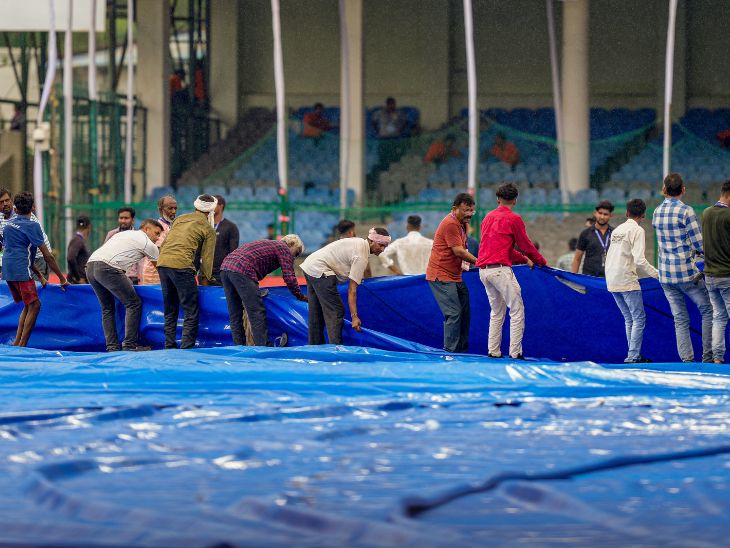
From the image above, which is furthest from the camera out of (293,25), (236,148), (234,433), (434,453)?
(293,25)

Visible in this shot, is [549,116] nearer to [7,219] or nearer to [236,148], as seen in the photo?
[236,148]

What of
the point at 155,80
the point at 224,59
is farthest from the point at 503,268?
the point at 224,59

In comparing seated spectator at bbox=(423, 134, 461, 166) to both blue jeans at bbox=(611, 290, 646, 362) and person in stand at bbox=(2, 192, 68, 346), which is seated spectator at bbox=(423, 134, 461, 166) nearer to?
person in stand at bbox=(2, 192, 68, 346)

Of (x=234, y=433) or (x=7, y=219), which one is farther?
(x=7, y=219)

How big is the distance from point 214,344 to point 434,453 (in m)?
5.39

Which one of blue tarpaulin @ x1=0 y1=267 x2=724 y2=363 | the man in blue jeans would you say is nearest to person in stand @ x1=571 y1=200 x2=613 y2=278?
blue tarpaulin @ x1=0 y1=267 x2=724 y2=363

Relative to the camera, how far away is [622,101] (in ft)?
90.3

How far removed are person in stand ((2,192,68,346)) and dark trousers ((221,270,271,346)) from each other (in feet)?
4.71

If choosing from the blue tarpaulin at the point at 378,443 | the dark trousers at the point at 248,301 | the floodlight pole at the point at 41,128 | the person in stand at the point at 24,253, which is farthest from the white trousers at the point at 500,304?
the floodlight pole at the point at 41,128

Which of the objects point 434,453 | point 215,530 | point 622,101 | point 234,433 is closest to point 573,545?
point 215,530

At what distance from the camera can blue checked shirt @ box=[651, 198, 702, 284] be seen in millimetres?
9164

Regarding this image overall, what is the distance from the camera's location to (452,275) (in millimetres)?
9695

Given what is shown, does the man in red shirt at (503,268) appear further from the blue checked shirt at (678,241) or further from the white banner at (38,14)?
the white banner at (38,14)

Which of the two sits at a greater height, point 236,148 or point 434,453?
point 236,148
